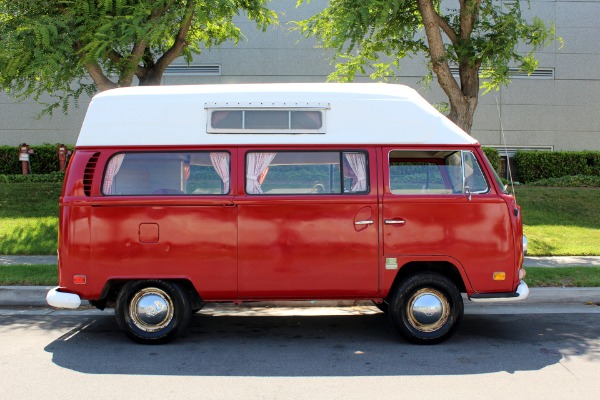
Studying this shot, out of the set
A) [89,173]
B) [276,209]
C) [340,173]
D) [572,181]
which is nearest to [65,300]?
[89,173]

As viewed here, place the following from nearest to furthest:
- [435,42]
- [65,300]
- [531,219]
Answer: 1. [65,300]
2. [435,42]
3. [531,219]

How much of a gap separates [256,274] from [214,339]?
971 mm

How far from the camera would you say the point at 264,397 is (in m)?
5.06

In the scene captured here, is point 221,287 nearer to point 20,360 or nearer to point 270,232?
point 270,232

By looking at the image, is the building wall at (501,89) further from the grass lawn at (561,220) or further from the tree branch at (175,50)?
the tree branch at (175,50)

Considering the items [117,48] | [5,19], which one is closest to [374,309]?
[117,48]

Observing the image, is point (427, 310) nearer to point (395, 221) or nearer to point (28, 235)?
point (395, 221)

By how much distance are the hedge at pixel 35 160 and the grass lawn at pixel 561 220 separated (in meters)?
13.0

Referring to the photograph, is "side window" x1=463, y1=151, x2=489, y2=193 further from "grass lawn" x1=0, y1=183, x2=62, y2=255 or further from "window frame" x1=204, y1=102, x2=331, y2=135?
"grass lawn" x1=0, y1=183, x2=62, y2=255

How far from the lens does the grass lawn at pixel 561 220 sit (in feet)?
39.3

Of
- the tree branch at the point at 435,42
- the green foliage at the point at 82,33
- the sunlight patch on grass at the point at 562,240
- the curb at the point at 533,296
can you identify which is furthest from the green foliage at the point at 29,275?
the sunlight patch on grass at the point at 562,240

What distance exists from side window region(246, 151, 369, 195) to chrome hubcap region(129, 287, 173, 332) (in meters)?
1.47

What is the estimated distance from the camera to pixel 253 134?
6.54 meters

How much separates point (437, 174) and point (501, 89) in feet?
49.8
